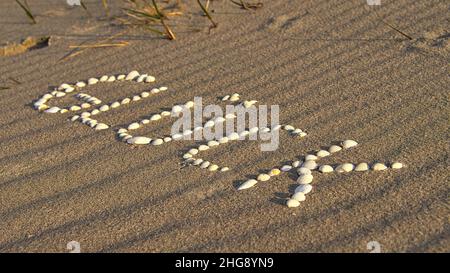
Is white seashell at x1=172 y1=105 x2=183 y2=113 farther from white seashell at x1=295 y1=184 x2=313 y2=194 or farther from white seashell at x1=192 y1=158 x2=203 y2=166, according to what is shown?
white seashell at x1=295 y1=184 x2=313 y2=194

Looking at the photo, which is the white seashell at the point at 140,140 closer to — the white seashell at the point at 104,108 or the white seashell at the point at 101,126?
the white seashell at the point at 101,126

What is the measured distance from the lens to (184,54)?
320 cm

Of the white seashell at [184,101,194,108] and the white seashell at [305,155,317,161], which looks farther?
the white seashell at [184,101,194,108]

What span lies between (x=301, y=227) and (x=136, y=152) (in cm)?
79

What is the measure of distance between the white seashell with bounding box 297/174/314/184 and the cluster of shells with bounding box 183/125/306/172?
0.27m

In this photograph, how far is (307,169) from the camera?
6.79ft

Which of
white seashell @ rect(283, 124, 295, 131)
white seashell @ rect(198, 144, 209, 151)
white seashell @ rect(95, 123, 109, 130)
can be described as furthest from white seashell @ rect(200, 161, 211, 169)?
white seashell @ rect(95, 123, 109, 130)

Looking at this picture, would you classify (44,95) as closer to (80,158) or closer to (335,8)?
(80,158)

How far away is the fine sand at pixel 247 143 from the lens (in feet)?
5.98

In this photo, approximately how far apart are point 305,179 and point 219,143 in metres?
0.44

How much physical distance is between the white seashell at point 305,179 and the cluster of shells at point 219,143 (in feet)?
0.88

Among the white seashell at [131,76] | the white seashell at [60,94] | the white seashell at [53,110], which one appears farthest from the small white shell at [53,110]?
the white seashell at [131,76]

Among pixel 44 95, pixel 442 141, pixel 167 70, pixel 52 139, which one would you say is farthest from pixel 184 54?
pixel 442 141

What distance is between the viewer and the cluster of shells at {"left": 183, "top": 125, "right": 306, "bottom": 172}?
2186 mm
